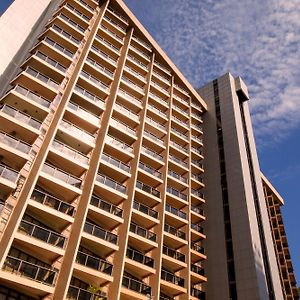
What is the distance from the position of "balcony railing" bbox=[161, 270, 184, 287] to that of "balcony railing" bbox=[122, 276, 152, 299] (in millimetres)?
3495

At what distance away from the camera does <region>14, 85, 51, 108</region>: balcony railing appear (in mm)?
31906

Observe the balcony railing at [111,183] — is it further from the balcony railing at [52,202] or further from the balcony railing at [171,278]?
the balcony railing at [171,278]

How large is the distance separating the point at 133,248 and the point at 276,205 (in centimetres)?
5341

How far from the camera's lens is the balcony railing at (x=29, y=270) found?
24.0 meters

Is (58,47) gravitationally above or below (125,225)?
above

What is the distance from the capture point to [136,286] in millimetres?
31797

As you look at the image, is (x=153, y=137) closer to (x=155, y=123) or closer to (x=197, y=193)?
(x=155, y=123)

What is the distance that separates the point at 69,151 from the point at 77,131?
307 cm

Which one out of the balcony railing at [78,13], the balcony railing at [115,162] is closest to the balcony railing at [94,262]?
the balcony railing at [115,162]

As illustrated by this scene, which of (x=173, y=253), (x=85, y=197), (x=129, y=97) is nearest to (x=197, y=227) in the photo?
(x=173, y=253)

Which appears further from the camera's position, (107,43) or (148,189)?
(107,43)

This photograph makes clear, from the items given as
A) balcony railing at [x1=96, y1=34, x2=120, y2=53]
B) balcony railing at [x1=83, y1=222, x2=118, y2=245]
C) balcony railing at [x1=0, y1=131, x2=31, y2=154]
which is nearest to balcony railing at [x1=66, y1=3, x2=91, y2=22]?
balcony railing at [x1=96, y1=34, x2=120, y2=53]

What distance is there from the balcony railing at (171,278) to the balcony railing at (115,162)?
11.3m

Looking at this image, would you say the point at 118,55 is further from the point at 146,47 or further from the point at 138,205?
the point at 138,205
